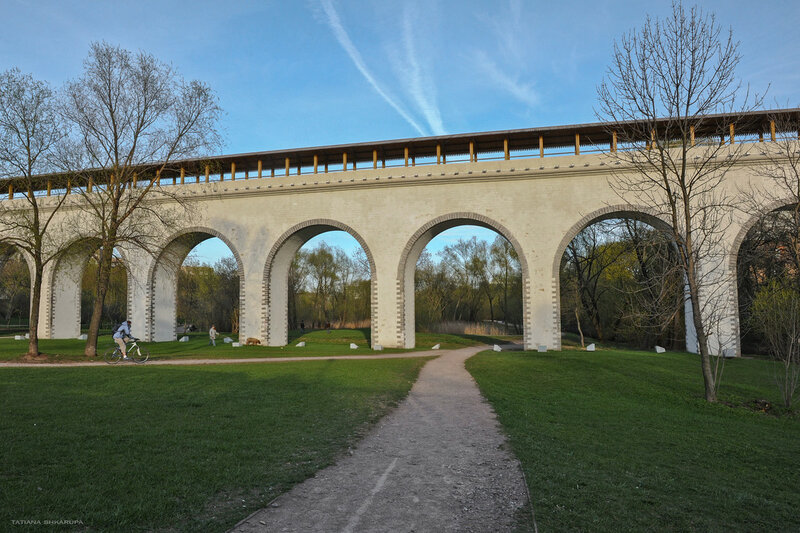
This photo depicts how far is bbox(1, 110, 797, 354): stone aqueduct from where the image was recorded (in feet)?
65.9

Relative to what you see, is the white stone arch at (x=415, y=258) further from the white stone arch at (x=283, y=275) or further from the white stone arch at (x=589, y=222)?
the white stone arch at (x=283, y=275)

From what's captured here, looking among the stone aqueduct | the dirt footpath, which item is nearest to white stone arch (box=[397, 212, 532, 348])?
the stone aqueduct

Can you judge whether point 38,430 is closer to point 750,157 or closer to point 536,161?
point 536,161

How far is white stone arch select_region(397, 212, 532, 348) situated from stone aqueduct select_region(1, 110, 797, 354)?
6 centimetres

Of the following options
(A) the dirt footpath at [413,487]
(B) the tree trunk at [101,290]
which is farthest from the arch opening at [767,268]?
(B) the tree trunk at [101,290]

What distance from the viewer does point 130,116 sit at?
1731cm

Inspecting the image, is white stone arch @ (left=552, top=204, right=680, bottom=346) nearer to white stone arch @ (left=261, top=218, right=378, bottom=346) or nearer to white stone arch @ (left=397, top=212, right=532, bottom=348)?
white stone arch @ (left=397, top=212, right=532, bottom=348)

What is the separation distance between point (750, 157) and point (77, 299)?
3493 centimetres

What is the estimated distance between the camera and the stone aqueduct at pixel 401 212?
20078 millimetres

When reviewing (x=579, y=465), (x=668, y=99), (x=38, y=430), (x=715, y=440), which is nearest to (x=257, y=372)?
(x=38, y=430)

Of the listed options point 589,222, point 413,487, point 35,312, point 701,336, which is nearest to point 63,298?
point 35,312

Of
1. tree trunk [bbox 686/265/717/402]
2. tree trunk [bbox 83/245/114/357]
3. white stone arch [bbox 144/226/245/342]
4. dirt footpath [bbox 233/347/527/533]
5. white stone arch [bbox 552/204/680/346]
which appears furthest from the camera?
white stone arch [bbox 144/226/245/342]

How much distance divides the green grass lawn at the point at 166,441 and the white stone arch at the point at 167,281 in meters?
13.0

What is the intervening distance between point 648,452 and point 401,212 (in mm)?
16848
